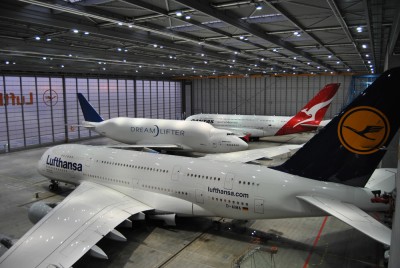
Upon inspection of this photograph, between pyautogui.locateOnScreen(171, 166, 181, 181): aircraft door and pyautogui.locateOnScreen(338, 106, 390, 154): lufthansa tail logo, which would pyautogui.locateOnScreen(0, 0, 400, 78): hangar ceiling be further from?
pyautogui.locateOnScreen(171, 166, 181, 181): aircraft door

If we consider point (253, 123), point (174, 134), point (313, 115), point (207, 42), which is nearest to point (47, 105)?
point (174, 134)

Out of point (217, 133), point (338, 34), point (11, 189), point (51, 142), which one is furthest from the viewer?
point (51, 142)

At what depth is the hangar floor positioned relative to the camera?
43.2ft

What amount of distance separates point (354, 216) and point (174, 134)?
77.1 feet

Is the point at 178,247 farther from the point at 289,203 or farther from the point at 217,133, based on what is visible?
the point at 217,133

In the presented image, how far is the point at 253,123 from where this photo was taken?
43344 millimetres

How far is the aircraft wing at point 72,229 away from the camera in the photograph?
1082 cm

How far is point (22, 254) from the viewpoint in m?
10.9

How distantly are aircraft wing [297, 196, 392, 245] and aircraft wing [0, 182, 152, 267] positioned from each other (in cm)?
832

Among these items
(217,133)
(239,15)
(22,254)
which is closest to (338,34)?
(239,15)

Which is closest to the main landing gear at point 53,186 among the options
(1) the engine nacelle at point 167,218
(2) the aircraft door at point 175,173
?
(1) the engine nacelle at point 167,218

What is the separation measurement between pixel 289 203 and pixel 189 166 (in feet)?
17.8

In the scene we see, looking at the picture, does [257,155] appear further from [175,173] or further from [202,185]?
[202,185]

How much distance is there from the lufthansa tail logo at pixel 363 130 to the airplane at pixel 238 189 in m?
0.03
